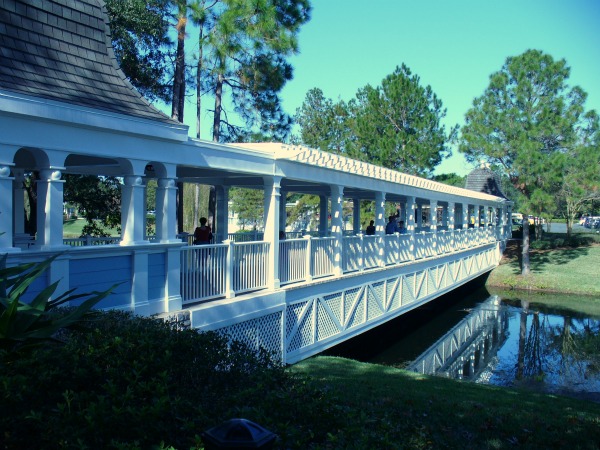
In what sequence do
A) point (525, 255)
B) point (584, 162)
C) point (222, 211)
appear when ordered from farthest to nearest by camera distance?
point (525, 255)
point (584, 162)
point (222, 211)

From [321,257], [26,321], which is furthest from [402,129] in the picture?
[26,321]

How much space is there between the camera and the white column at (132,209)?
8.15 m

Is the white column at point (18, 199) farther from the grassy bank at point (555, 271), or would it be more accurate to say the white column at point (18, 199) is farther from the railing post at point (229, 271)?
the grassy bank at point (555, 271)

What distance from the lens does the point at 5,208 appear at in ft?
21.7

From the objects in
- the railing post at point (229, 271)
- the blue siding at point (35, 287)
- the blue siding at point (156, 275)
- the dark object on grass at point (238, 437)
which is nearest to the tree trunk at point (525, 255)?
the railing post at point (229, 271)

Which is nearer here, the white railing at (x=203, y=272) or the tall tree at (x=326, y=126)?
the white railing at (x=203, y=272)

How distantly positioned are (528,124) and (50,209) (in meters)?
29.1

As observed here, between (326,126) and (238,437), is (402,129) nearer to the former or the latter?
(326,126)

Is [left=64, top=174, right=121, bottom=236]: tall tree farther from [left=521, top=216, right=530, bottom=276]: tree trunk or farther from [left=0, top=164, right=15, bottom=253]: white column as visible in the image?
[left=521, top=216, right=530, bottom=276]: tree trunk

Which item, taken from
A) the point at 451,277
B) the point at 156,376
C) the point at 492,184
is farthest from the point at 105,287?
the point at 492,184

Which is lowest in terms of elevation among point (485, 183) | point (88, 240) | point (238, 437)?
point (238, 437)

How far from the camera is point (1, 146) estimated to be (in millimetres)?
6551

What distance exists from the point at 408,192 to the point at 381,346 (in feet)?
16.9

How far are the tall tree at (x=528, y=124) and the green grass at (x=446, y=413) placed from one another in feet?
70.7
